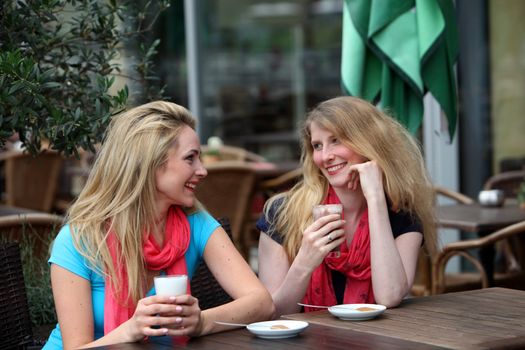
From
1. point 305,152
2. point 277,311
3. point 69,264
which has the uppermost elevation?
point 305,152

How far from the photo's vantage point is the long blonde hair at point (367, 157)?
3.10 metres

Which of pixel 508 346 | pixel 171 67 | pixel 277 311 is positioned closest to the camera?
pixel 508 346

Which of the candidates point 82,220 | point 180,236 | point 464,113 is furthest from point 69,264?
point 464,113

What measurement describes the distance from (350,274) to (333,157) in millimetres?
357

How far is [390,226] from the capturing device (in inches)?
119

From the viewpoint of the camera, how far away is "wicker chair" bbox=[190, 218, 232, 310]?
320 cm

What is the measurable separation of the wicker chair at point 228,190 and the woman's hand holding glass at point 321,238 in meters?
2.86

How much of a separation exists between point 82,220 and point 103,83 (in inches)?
29.4

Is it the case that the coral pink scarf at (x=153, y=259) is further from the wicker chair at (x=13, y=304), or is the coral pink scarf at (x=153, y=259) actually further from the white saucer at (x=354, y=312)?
the white saucer at (x=354, y=312)

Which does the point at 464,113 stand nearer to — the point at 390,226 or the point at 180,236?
the point at 390,226

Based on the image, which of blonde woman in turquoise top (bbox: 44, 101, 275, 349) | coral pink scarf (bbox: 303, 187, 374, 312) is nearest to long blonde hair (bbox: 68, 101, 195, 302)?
blonde woman in turquoise top (bbox: 44, 101, 275, 349)

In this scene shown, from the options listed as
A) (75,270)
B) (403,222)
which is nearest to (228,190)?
(403,222)

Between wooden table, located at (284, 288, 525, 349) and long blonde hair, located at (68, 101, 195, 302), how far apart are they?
0.44m

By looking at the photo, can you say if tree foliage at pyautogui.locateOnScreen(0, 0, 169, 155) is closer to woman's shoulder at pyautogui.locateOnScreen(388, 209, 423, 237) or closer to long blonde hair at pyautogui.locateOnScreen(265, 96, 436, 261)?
long blonde hair at pyautogui.locateOnScreen(265, 96, 436, 261)
